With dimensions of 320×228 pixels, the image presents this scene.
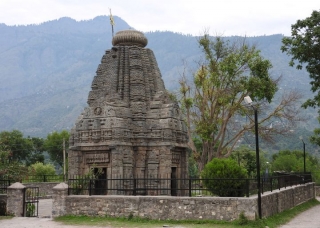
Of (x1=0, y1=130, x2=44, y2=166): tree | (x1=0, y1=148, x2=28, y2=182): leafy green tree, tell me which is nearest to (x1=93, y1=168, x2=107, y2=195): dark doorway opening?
(x1=0, y1=148, x2=28, y2=182): leafy green tree

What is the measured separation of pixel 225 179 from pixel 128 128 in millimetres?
7263

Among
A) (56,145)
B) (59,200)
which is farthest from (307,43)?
(56,145)

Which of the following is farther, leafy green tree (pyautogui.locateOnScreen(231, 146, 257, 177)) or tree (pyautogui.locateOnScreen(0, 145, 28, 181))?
leafy green tree (pyautogui.locateOnScreen(231, 146, 257, 177))

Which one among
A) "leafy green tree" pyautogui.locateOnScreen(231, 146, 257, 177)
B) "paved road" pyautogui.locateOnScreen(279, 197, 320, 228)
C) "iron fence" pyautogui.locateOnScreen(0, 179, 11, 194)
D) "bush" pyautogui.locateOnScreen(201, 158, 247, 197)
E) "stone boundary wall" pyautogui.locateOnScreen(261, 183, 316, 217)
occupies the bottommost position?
"paved road" pyautogui.locateOnScreen(279, 197, 320, 228)

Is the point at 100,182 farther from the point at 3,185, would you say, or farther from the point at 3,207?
the point at 3,207

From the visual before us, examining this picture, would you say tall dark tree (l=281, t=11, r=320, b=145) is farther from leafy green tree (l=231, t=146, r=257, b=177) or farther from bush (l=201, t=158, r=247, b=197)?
leafy green tree (l=231, t=146, r=257, b=177)

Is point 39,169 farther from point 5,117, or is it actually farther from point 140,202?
point 5,117

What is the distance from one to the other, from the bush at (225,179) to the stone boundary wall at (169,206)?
3.02ft

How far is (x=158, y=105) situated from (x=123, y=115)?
Answer: 82.0 inches

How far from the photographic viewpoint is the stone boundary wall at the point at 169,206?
14.6 metres

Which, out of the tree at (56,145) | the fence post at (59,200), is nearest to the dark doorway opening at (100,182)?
the fence post at (59,200)

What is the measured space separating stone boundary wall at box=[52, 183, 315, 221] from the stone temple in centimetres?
383

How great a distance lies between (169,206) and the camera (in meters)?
15.4

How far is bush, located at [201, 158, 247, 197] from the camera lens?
51.4 ft
